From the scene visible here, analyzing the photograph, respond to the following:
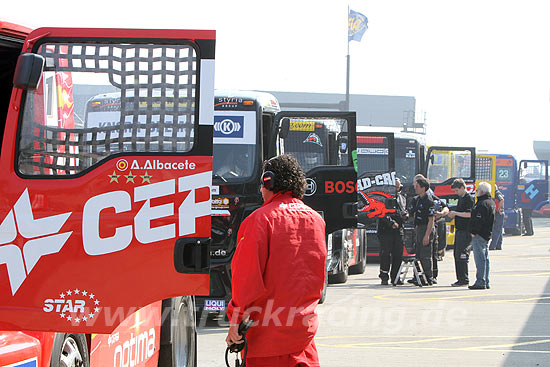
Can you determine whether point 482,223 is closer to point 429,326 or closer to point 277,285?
point 429,326

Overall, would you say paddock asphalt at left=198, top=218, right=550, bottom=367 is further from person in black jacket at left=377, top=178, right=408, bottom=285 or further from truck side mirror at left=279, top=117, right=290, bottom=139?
truck side mirror at left=279, top=117, right=290, bottom=139

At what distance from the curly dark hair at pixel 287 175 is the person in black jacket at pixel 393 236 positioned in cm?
1144

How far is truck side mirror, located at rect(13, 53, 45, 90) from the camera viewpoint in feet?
15.2

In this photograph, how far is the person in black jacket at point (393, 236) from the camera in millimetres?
16250

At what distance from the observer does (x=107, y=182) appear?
476 cm

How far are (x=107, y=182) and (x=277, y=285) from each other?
3.46 ft

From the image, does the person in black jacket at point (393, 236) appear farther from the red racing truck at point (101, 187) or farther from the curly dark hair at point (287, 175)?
the red racing truck at point (101, 187)

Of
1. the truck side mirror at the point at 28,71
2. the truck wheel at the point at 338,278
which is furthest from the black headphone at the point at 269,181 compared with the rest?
the truck wheel at the point at 338,278

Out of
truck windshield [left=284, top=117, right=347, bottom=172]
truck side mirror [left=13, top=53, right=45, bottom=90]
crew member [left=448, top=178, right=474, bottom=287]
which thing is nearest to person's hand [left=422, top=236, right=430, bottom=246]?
crew member [left=448, top=178, right=474, bottom=287]

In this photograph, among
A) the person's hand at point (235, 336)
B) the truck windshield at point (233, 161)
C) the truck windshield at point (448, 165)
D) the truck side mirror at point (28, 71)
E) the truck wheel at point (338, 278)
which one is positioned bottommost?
the truck wheel at point (338, 278)

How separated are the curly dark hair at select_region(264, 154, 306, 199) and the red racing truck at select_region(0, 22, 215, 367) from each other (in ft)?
1.18

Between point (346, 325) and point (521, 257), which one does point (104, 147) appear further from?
point (521, 257)

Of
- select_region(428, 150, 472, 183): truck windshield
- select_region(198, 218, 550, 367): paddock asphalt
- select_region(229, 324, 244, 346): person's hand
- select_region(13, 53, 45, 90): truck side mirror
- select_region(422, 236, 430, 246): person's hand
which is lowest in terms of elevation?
select_region(198, 218, 550, 367): paddock asphalt

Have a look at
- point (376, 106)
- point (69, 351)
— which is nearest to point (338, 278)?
point (69, 351)
